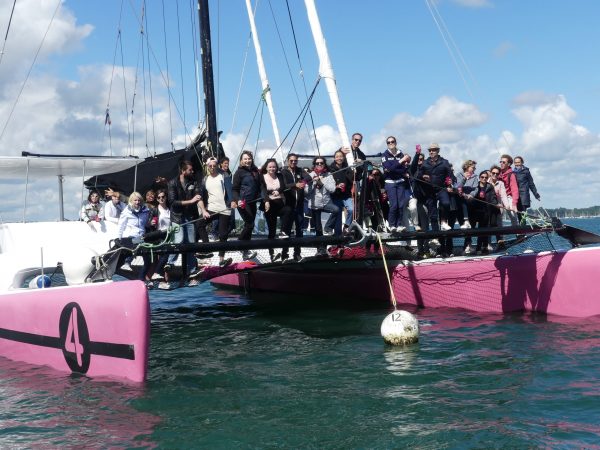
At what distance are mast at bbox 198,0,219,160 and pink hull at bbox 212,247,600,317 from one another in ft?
12.1

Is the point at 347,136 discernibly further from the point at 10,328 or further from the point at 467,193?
the point at 10,328

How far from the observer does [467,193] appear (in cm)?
1252

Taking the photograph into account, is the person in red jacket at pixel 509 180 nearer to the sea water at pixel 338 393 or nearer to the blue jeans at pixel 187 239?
the sea water at pixel 338 393

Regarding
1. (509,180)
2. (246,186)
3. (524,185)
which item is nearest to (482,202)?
(509,180)

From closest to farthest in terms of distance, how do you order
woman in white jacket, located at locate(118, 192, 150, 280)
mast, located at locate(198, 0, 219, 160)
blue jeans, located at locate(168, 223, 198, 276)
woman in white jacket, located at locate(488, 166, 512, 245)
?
blue jeans, located at locate(168, 223, 198, 276), woman in white jacket, located at locate(118, 192, 150, 280), woman in white jacket, located at locate(488, 166, 512, 245), mast, located at locate(198, 0, 219, 160)

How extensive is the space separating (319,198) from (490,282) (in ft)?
10.5

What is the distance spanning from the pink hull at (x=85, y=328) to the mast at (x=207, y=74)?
5779mm

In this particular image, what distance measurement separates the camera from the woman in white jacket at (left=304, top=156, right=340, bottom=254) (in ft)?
36.2

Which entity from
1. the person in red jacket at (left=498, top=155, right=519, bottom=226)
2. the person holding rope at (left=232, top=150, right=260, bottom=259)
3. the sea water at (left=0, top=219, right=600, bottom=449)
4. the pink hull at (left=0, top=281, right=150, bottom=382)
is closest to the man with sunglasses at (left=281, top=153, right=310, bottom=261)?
the person holding rope at (left=232, top=150, right=260, bottom=259)

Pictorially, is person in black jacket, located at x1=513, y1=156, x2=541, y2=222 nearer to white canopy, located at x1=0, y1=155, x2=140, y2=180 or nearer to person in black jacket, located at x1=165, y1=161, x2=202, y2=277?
person in black jacket, located at x1=165, y1=161, x2=202, y2=277

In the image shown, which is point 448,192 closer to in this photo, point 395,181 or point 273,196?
point 395,181

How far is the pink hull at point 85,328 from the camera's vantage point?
26.1 ft

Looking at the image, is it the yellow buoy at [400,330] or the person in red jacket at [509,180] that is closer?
the yellow buoy at [400,330]

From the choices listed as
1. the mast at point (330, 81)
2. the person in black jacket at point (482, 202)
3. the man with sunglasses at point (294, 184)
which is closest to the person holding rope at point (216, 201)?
the man with sunglasses at point (294, 184)
